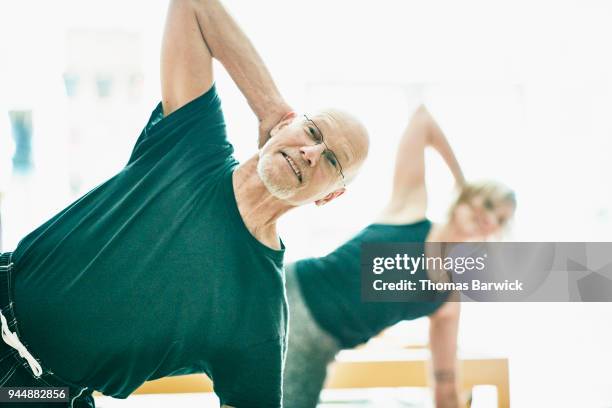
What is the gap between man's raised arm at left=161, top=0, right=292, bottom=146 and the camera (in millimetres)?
1183

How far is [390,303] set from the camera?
4.31ft

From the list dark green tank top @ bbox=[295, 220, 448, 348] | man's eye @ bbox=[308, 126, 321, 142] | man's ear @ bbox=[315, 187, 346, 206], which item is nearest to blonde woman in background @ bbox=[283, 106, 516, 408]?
dark green tank top @ bbox=[295, 220, 448, 348]

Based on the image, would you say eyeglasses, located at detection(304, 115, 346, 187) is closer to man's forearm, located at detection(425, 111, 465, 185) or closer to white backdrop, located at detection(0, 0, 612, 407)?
white backdrop, located at detection(0, 0, 612, 407)

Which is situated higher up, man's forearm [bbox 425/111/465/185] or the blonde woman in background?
man's forearm [bbox 425/111/465/185]

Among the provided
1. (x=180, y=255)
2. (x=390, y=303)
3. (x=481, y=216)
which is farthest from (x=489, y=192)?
(x=180, y=255)

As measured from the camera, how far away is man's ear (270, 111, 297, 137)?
1234mm

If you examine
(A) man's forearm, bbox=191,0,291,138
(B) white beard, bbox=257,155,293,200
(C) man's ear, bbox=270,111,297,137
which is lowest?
(B) white beard, bbox=257,155,293,200

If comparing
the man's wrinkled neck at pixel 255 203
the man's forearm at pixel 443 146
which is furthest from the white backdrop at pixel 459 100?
the man's wrinkled neck at pixel 255 203

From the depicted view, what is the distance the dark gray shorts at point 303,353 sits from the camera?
128 centimetres

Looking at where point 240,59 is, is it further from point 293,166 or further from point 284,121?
point 293,166

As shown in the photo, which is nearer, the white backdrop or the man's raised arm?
the man's raised arm

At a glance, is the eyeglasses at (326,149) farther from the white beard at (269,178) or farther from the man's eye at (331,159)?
the white beard at (269,178)

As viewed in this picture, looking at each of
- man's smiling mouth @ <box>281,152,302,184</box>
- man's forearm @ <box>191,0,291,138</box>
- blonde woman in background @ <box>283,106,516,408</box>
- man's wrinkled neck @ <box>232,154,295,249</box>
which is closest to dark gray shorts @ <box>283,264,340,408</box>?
blonde woman in background @ <box>283,106,516,408</box>

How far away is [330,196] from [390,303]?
281 millimetres
